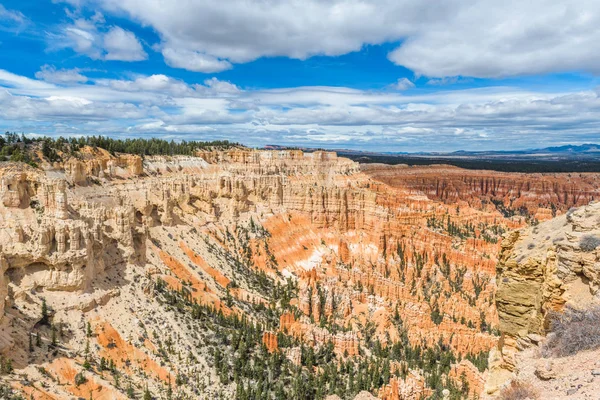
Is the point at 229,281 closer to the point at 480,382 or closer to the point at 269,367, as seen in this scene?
the point at 269,367

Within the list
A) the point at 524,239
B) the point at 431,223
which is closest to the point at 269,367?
the point at 524,239

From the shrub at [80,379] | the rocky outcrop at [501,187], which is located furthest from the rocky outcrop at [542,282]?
the rocky outcrop at [501,187]

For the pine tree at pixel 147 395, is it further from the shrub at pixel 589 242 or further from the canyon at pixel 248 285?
the shrub at pixel 589 242

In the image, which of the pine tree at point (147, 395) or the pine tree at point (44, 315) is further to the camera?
the pine tree at point (44, 315)

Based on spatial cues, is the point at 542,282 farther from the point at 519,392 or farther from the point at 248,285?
the point at 248,285

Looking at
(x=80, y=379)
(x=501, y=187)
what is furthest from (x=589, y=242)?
(x=501, y=187)

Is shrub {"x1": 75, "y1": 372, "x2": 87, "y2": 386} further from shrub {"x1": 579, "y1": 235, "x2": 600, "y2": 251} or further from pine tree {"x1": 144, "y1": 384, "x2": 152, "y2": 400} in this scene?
shrub {"x1": 579, "y1": 235, "x2": 600, "y2": 251}
